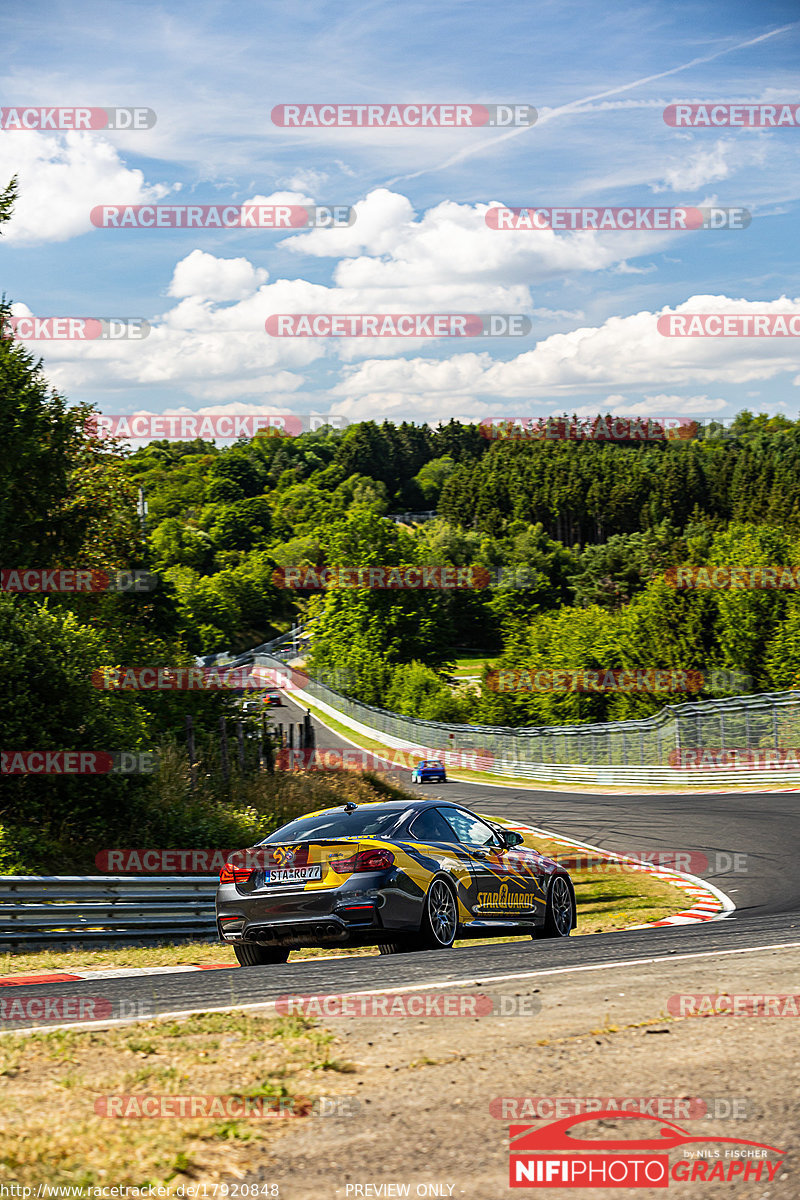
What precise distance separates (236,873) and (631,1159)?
615cm

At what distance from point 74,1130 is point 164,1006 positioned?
2.69 meters

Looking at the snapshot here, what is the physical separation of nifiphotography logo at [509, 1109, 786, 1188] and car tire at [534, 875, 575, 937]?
23.7ft

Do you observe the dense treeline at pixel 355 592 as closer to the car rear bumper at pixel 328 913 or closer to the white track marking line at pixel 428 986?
the car rear bumper at pixel 328 913

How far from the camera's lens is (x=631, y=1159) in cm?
387

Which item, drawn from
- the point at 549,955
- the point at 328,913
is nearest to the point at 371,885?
the point at 328,913

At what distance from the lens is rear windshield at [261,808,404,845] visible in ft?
31.6

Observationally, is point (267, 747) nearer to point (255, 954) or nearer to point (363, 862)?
point (255, 954)

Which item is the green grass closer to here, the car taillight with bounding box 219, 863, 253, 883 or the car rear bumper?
the car taillight with bounding box 219, 863, 253, 883

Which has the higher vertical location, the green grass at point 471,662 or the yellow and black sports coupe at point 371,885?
the yellow and black sports coupe at point 371,885

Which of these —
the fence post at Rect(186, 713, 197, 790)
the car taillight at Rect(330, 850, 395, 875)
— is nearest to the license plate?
the car taillight at Rect(330, 850, 395, 875)

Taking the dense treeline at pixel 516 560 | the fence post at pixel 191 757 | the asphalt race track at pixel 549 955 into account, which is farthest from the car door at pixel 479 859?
the dense treeline at pixel 516 560

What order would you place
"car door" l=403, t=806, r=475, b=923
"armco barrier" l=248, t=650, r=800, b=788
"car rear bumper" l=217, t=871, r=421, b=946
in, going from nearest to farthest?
"car rear bumper" l=217, t=871, r=421, b=946
"car door" l=403, t=806, r=475, b=923
"armco barrier" l=248, t=650, r=800, b=788

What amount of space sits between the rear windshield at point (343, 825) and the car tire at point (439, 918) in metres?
0.66

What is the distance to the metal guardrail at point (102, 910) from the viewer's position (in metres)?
11.7
